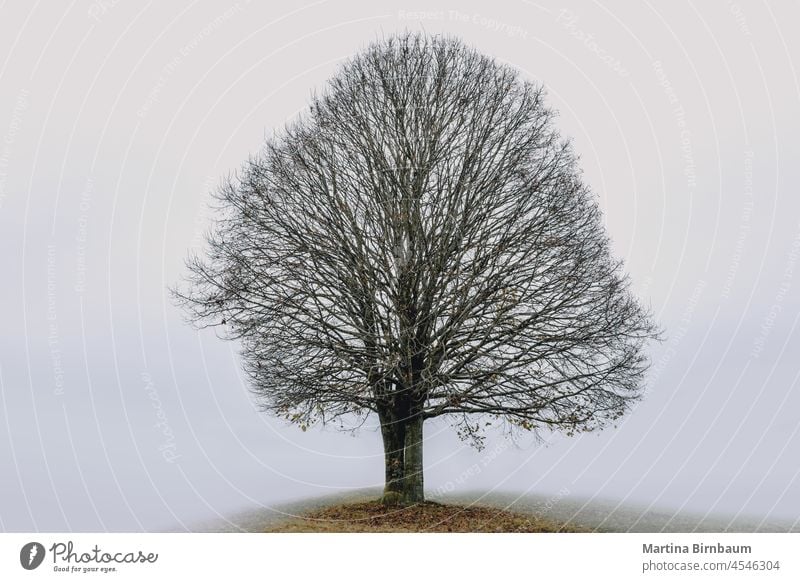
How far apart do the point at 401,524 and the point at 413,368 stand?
4018mm

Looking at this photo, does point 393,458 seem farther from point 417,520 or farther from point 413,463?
point 417,520

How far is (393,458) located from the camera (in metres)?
19.1

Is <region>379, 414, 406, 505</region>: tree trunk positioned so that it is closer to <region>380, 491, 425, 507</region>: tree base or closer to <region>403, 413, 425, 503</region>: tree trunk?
<region>380, 491, 425, 507</region>: tree base

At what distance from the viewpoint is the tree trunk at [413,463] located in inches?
717

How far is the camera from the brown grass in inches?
643
